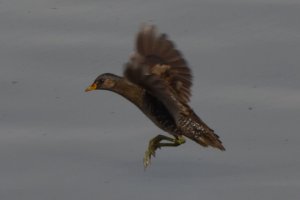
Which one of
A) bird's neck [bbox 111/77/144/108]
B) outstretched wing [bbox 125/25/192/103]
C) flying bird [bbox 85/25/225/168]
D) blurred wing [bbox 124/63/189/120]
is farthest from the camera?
outstretched wing [bbox 125/25/192/103]

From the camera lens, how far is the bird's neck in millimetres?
8820

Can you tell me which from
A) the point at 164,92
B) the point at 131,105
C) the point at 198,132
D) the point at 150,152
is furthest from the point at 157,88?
the point at 131,105

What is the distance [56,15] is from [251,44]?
1.46 m

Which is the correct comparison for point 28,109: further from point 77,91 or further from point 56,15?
point 56,15

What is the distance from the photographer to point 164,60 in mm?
9078

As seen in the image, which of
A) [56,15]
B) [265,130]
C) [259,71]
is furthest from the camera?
[56,15]

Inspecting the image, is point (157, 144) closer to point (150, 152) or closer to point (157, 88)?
point (150, 152)

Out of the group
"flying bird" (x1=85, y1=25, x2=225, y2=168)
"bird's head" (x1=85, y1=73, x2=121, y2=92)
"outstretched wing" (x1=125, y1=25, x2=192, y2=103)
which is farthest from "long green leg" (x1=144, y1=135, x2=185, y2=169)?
Answer: "bird's head" (x1=85, y1=73, x2=121, y2=92)

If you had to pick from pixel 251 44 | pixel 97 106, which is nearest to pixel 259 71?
pixel 251 44

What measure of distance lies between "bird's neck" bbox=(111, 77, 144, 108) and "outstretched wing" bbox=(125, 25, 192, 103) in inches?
5.4

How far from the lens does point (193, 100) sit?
383 inches

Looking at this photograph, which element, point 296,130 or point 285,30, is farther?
point 285,30

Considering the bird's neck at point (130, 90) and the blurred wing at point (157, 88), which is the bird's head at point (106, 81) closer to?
Result: the bird's neck at point (130, 90)

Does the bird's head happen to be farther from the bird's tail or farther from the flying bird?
the bird's tail
